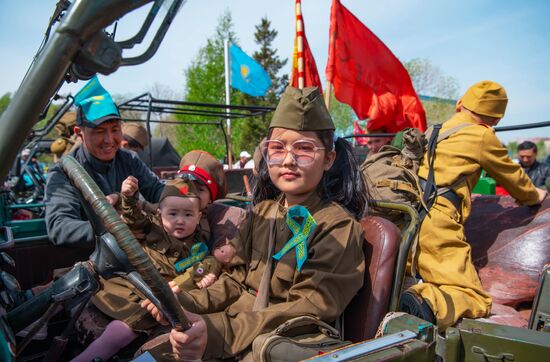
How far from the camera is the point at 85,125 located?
8.31 feet

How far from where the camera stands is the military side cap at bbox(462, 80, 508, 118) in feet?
Answer: 9.16

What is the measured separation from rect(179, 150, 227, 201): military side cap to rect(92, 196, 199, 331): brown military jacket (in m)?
0.34

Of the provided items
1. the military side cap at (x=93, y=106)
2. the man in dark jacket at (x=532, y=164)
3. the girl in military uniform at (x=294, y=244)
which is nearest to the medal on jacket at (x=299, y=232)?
the girl in military uniform at (x=294, y=244)

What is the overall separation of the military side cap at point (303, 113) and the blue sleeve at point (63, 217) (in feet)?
3.86

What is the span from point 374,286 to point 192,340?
83cm

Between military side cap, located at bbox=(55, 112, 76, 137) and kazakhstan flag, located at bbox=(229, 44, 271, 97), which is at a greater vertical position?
kazakhstan flag, located at bbox=(229, 44, 271, 97)

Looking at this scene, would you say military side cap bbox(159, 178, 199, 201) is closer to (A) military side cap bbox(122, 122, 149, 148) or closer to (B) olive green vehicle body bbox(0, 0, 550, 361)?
(B) olive green vehicle body bbox(0, 0, 550, 361)

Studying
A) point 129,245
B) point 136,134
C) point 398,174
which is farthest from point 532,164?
point 129,245

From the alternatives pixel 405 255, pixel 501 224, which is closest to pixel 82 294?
pixel 405 255

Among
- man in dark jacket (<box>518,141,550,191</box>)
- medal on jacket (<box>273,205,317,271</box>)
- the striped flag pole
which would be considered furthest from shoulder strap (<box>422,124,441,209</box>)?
man in dark jacket (<box>518,141,550,191</box>)

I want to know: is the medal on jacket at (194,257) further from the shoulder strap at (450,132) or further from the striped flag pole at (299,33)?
the striped flag pole at (299,33)

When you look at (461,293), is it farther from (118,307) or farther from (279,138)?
(118,307)

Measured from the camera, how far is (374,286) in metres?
A: 1.70

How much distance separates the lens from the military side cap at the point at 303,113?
1785mm
